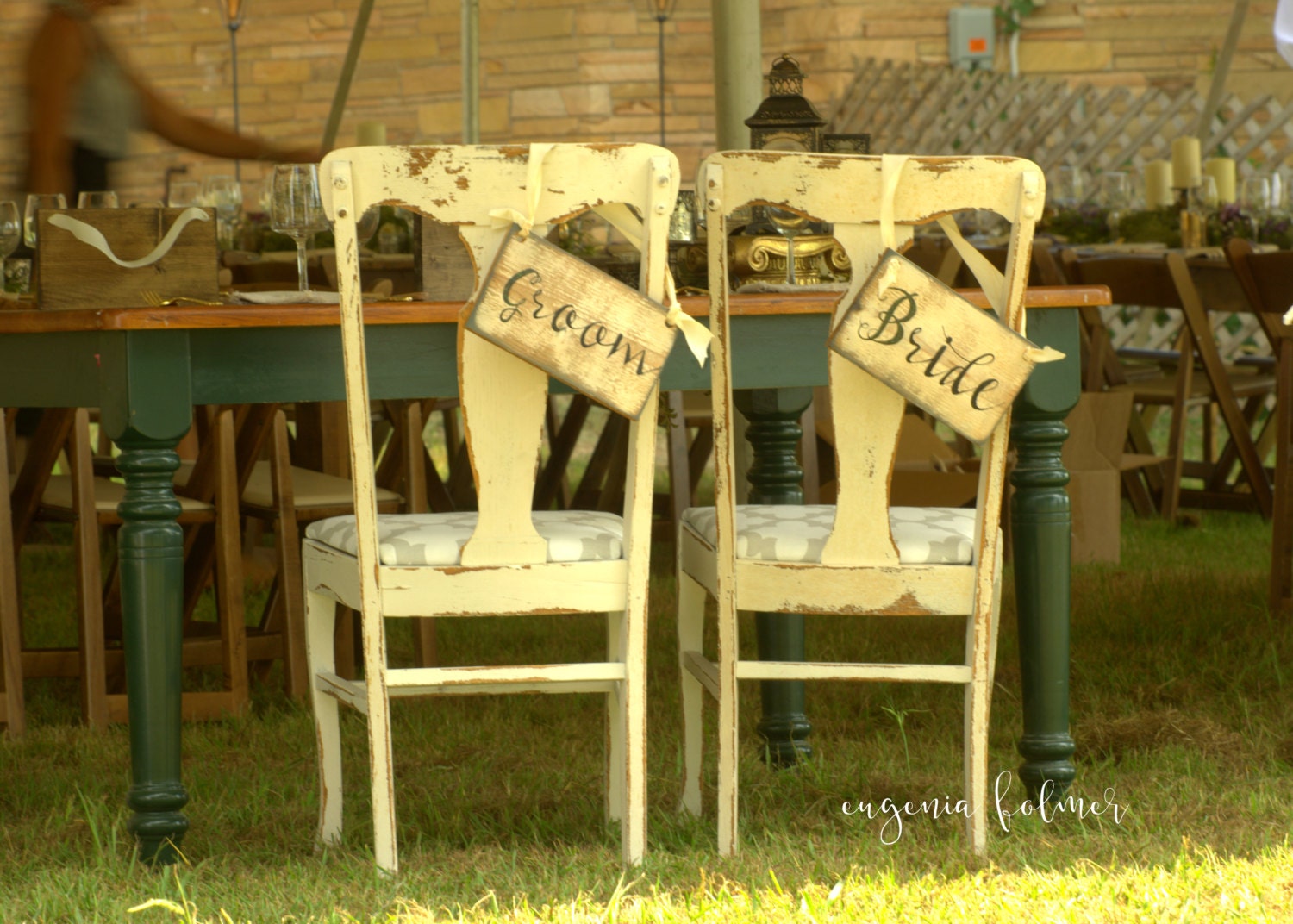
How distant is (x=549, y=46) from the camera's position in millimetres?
9531

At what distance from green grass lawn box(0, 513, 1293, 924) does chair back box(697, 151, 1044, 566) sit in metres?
0.37

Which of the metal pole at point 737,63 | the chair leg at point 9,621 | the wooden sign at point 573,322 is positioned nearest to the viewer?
the wooden sign at point 573,322

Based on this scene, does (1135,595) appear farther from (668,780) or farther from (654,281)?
(654,281)

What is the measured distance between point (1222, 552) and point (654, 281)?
2.73 meters

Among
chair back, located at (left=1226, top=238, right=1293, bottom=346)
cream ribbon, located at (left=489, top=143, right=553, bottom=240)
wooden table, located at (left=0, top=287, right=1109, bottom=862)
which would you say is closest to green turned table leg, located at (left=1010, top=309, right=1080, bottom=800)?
wooden table, located at (left=0, top=287, right=1109, bottom=862)

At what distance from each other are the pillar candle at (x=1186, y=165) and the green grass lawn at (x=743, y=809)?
2.05 meters

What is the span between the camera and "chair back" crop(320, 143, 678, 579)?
187 cm

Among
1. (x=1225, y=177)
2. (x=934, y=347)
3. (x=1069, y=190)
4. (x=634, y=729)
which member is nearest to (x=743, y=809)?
(x=634, y=729)

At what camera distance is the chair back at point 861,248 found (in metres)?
1.94

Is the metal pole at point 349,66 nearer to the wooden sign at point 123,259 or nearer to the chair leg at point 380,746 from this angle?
the wooden sign at point 123,259

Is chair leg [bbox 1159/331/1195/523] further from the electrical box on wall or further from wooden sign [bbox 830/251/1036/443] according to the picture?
the electrical box on wall

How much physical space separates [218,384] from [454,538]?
0.32m

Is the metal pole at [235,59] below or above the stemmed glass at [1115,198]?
above

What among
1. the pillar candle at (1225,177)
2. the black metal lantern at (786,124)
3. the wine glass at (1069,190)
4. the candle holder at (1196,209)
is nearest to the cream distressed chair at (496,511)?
the black metal lantern at (786,124)
